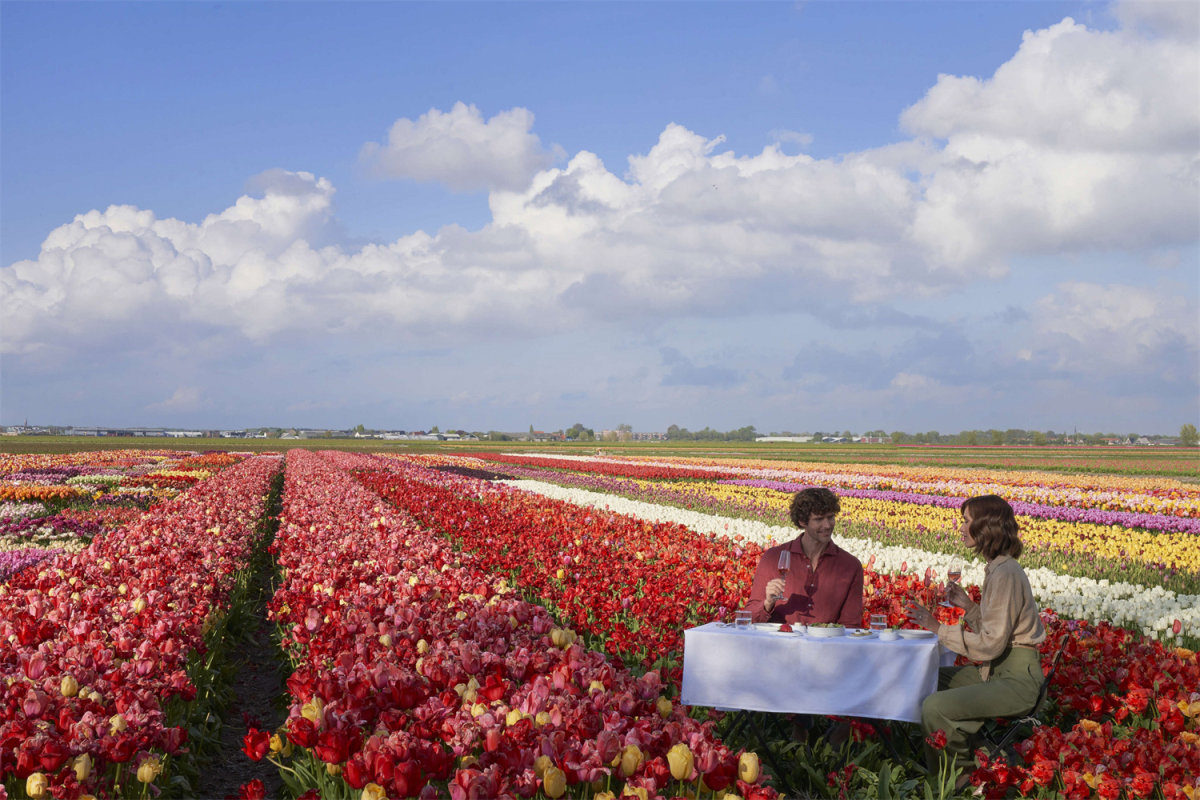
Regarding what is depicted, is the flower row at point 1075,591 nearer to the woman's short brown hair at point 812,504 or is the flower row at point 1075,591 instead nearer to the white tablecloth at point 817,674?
the woman's short brown hair at point 812,504

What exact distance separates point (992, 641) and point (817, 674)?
0.92 metres

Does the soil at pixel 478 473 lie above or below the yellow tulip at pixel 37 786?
below

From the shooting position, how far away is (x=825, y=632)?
4.55 m

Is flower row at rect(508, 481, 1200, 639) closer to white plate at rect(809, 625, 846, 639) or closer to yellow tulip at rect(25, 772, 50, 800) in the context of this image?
white plate at rect(809, 625, 846, 639)

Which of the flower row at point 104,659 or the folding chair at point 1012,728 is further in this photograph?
the folding chair at point 1012,728

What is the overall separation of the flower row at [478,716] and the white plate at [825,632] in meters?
1.10

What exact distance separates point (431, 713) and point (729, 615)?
13.1 feet

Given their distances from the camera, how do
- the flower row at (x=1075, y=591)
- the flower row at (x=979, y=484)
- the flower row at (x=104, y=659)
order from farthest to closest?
the flower row at (x=979, y=484)
the flower row at (x=1075, y=591)
the flower row at (x=104, y=659)

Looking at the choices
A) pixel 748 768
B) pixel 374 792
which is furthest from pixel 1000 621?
pixel 374 792

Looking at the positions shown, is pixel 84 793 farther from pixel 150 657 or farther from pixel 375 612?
pixel 375 612

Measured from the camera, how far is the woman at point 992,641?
4414 millimetres

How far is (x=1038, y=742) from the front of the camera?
409 cm

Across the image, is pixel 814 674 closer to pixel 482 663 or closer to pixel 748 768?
pixel 482 663

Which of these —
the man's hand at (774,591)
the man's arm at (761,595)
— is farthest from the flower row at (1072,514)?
the man's hand at (774,591)
